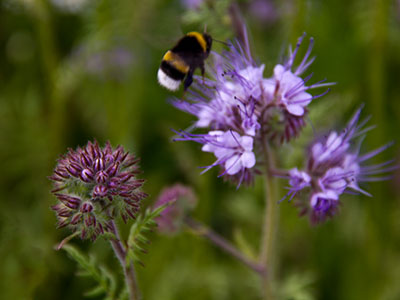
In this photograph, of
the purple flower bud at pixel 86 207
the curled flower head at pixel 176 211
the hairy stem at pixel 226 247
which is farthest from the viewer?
the curled flower head at pixel 176 211

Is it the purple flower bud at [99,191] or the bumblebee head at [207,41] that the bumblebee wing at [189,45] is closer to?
the bumblebee head at [207,41]

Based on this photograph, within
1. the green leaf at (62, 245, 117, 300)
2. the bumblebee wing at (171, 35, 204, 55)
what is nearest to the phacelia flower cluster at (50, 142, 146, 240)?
the green leaf at (62, 245, 117, 300)

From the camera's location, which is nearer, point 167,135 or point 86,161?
point 86,161

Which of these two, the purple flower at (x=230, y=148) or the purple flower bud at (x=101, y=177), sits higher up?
the purple flower bud at (x=101, y=177)

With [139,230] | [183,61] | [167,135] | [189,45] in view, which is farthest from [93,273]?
[167,135]

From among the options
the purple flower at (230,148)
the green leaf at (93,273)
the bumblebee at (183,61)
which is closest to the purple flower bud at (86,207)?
the green leaf at (93,273)

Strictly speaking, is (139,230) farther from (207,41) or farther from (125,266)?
(207,41)

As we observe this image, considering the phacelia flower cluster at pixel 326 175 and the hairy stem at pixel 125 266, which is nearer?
the hairy stem at pixel 125 266
